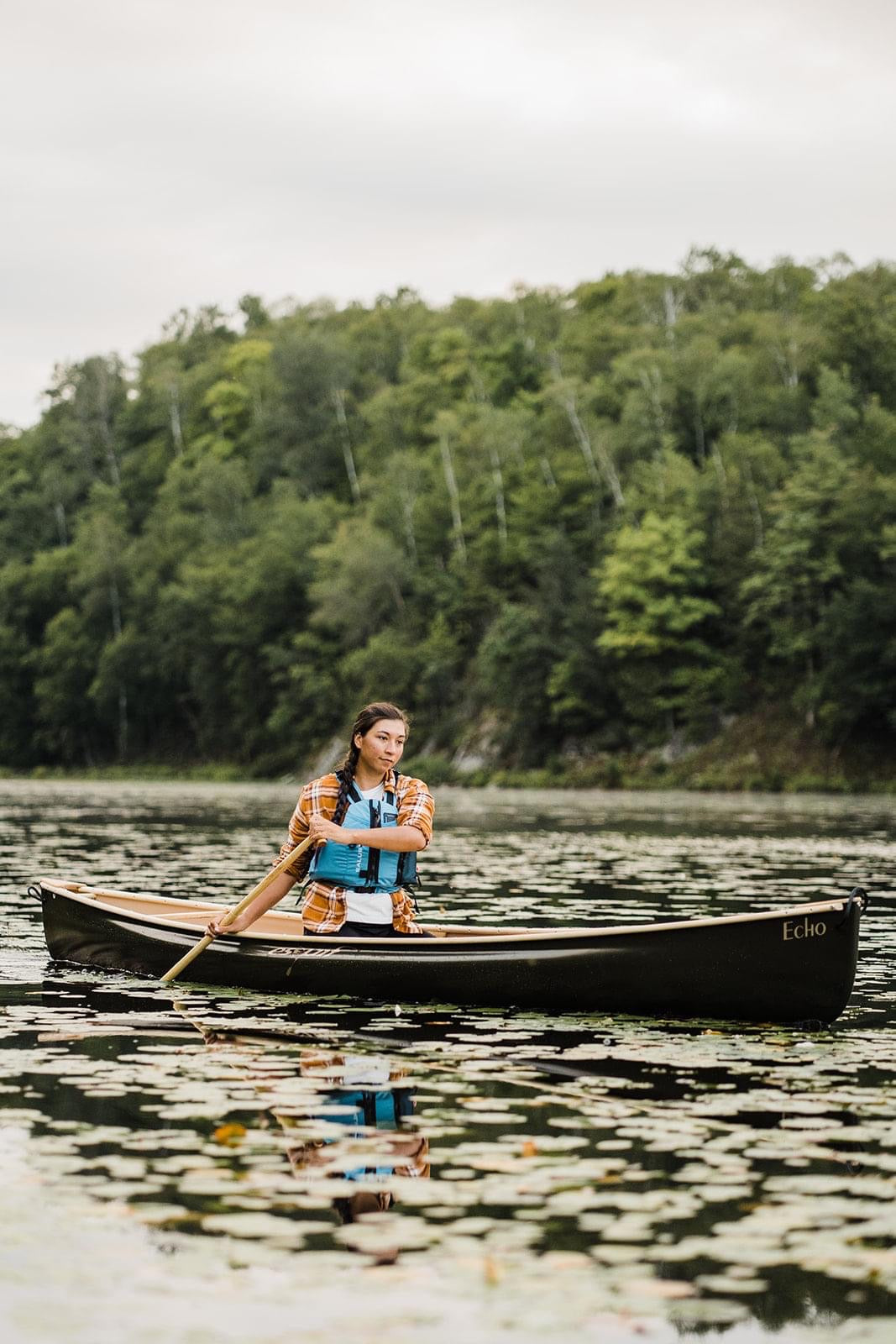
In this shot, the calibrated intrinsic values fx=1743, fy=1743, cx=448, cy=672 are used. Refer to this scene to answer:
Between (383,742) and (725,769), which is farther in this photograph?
(725,769)

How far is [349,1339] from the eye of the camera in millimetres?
4363

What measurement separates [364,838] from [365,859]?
421mm

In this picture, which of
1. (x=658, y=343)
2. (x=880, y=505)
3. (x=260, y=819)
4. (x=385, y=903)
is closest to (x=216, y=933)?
(x=385, y=903)

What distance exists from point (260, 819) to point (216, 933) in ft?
75.7

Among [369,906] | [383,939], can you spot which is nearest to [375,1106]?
[383,939]

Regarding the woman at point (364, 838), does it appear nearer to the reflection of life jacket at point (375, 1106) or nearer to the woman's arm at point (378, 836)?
the woman's arm at point (378, 836)

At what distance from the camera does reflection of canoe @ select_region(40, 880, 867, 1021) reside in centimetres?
A: 866

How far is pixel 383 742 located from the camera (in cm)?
934

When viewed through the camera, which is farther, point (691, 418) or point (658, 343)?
point (658, 343)

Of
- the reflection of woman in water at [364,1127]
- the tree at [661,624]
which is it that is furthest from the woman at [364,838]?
the tree at [661,624]

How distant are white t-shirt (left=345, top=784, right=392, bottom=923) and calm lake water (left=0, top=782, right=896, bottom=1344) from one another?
521mm

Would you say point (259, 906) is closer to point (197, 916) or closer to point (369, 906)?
point (369, 906)

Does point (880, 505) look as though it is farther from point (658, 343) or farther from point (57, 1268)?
point (57, 1268)

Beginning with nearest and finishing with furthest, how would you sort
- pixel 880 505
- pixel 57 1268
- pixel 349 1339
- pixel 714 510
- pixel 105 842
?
pixel 349 1339, pixel 57 1268, pixel 105 842, pixel 880 505, pixel 714 510
